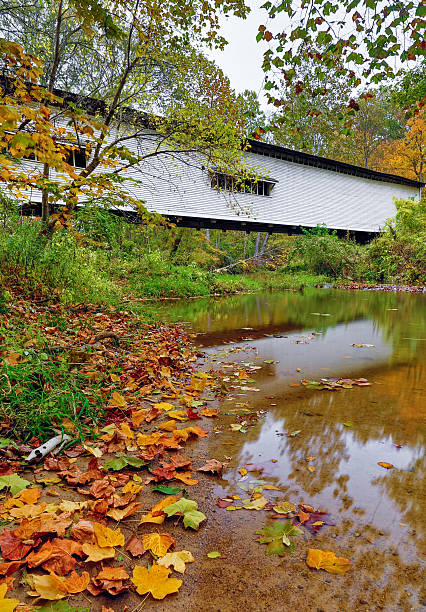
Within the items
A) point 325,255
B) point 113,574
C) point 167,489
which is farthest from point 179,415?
point 325,255

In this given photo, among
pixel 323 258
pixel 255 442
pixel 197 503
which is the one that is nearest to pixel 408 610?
pixel 197 503

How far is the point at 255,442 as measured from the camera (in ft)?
6.69

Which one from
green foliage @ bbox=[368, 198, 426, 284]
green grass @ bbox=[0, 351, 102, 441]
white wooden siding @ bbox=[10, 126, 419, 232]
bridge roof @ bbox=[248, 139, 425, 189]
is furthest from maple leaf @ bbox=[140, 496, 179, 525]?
green foliage @ bbox=[368, 198, 426, 284]

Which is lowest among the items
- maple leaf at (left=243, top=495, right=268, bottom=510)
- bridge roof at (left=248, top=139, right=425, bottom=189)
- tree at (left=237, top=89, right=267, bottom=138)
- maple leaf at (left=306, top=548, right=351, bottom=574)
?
maple leaf at (left=243, top=495, right=268, bottom=510)

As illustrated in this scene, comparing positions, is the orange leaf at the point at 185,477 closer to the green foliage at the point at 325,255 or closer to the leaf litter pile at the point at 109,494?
the leaf litter pile at the point at 109,494

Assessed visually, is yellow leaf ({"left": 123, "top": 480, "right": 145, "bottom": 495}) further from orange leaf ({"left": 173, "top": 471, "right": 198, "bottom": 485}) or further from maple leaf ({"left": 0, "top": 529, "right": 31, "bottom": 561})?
maple leaf ({"left": 0, "top": 529, "right": 31, "bottom": 561})

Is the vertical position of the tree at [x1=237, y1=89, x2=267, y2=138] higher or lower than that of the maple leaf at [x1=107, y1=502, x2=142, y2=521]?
higher

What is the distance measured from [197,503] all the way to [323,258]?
1729cm

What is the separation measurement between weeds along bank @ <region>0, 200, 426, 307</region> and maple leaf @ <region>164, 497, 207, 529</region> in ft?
11.4

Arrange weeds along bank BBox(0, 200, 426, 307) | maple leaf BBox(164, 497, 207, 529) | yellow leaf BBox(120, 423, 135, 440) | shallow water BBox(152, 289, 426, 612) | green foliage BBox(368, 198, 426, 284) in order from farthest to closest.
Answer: green foliage BBox(368, 198, 426, 284)
weeds along bank BBox(0, 200, 426, 307)
yellow leaf BBox(120, 423, 135, 440)
maple leaf BBox(164, 497, 207, 529)
shallow water BBox(152, 289, 426, 612)

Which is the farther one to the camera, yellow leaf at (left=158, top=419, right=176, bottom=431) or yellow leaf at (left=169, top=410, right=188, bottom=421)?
yellow leaf at (left=169, top=410, right=188, bottom=421)

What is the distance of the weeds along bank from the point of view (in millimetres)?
4902

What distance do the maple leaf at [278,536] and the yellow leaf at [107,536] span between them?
51 cm

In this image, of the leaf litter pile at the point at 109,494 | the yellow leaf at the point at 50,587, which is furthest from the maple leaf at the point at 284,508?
the yellow leaf at the point at 50,587
